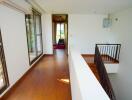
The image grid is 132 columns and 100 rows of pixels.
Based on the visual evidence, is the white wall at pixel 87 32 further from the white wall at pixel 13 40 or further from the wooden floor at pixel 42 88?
the white wall at pixel 13 40

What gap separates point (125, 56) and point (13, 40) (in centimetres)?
400

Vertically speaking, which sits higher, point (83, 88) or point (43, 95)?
point (83, 88)

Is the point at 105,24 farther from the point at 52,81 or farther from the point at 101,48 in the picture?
the point at 52,81

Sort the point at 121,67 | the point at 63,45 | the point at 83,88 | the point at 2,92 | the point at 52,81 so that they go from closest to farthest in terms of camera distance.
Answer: the point at 83,88 < the point at 2,92 < the point at 52,81 < the point at 121,67 < the point at 63,45

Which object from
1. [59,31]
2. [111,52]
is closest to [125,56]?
[111,52]

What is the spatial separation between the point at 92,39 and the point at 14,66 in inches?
172

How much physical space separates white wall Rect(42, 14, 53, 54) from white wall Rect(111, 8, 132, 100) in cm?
342

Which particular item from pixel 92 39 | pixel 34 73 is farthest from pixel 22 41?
pixel 92 39

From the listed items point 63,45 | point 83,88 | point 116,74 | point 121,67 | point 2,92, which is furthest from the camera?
point 63,45

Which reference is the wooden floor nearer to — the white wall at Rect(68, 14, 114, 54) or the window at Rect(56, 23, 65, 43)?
the white wall at Rect(68, 14, 114, 54)

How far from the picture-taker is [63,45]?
8.86 m

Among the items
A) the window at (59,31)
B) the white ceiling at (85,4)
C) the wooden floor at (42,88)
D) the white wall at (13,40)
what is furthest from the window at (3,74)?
the window at (59,31)

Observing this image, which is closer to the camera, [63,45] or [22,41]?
[22,41]

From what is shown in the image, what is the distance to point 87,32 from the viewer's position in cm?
568
